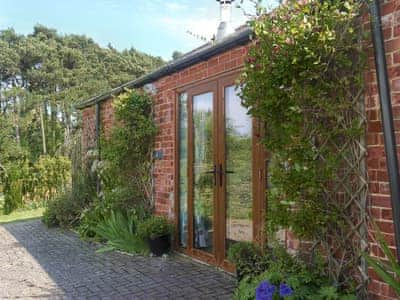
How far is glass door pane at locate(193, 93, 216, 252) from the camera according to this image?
206 inches

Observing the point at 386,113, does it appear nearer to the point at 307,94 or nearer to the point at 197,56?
the point at 307,94

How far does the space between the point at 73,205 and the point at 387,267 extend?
6708 millimetres

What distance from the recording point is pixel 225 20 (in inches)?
251

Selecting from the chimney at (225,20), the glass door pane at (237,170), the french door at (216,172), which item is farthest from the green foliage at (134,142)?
the glass door pane at (237,170)

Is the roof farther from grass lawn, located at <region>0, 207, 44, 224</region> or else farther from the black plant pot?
grass lawn, located at <region>0, 207, 44, 224</region>

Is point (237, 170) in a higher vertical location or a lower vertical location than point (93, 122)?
lower

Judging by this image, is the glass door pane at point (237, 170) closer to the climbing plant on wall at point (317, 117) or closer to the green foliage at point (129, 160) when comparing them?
the climbing plant on wall at point (317, 117)

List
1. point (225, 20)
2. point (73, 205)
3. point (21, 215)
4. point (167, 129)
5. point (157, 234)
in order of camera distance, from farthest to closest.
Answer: point (21, 215) < point (73, 205) < point (225, 20) < point (167, 129) < point (157, 234)

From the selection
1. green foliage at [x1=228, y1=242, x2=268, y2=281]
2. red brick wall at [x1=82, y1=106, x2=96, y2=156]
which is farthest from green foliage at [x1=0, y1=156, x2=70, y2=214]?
green foliage at [x1=228, y1=242, x2=268, y2=281]

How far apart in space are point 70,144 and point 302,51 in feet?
26.1

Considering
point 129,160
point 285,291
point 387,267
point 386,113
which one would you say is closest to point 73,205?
point 129,160

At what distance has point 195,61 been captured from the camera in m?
5.33

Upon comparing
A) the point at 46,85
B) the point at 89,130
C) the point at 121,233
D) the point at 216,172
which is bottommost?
the point at 121,233

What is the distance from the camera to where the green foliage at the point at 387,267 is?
8.82 feet
